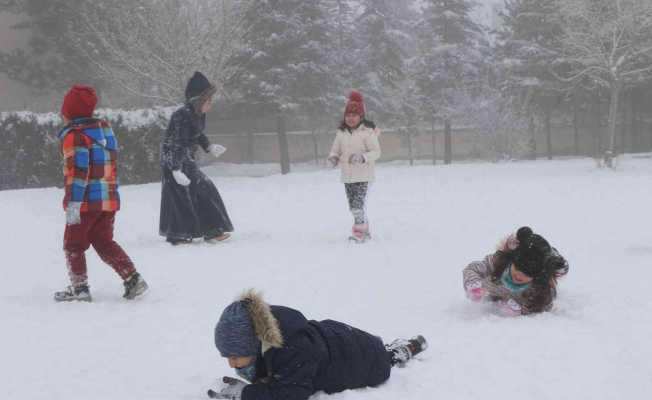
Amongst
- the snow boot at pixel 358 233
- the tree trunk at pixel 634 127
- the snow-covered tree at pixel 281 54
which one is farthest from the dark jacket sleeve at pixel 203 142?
the tree trunk at pixel 634 127

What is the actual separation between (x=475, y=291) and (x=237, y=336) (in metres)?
2.45

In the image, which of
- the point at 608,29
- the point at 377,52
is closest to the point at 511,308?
the point at 608,29

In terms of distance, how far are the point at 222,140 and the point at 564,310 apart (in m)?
34.1

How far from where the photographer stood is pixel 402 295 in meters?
6.10

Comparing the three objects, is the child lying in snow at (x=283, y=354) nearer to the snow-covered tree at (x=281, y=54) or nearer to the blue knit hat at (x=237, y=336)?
the blue knit hat at (x=237, y=336)

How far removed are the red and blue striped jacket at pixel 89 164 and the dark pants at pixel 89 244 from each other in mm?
144

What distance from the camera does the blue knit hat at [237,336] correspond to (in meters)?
3.30

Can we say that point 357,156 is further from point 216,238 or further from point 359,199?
point 216,238

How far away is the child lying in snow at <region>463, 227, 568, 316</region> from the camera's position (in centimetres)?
502

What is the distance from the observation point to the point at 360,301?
231 inches

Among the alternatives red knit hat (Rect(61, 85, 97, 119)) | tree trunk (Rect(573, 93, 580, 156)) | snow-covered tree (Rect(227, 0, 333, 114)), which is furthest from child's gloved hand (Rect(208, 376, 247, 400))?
tree trunk (Rect(573, 93, 580, 156))

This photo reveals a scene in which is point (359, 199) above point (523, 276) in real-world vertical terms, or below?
above

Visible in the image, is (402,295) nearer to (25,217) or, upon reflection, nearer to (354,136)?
(354,136)

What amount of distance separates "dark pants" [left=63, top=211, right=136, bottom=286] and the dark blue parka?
2.92 m
